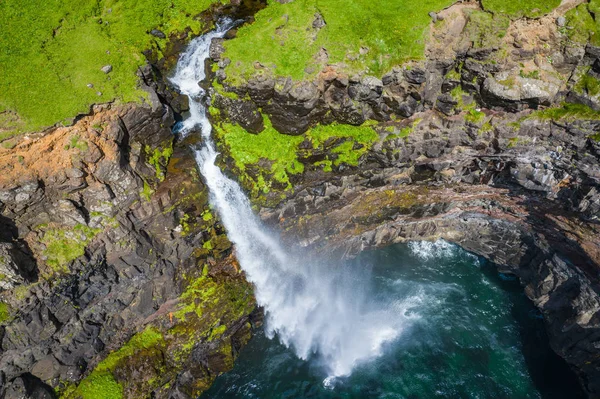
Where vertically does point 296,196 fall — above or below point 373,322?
above

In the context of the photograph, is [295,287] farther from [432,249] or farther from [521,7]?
[521,7]

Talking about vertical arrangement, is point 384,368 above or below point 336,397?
above

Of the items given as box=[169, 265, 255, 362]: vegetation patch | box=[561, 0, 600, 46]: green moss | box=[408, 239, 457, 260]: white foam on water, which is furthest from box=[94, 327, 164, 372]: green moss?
box=[561, 0, 600, 46]: green moss

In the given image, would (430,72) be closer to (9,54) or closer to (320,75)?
(320,75)

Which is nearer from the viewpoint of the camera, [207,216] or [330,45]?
[330,45]

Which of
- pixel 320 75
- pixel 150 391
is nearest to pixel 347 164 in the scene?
pixel 320 75

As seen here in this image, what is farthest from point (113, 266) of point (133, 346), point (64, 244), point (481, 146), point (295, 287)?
point (481, 146)

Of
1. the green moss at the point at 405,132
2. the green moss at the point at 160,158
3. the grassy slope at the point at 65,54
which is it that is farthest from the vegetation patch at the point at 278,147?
the grassy slope at the point at 65,54
